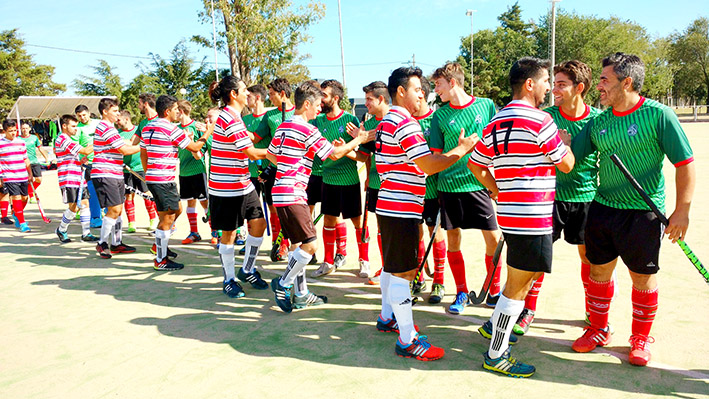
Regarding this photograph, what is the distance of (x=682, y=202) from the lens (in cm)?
329

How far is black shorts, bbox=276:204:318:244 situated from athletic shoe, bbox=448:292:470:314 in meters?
1.52

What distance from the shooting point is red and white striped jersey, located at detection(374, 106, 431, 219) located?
3623 millimetres

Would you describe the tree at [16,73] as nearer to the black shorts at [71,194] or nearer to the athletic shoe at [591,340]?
the black shorts at [71,194]

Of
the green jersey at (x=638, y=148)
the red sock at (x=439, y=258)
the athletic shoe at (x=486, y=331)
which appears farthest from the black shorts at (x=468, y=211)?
the green jersey at (x=638, y=148)

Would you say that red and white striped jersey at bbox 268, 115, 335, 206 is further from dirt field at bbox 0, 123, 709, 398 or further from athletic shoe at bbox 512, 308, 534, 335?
athletic shoe at bbox 512, 308, 534, 335

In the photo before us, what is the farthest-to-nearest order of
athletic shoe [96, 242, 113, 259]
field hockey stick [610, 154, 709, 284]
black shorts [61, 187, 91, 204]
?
1. black shorts [61, 187, 91, 204]
2. athletic shoe [96, 242, 113, 259]
3. field hockey stick [610, 154, 709, 284]

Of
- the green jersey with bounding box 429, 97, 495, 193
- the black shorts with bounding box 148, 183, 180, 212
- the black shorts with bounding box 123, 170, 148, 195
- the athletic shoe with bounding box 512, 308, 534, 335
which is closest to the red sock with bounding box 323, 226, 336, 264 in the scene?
the green jersey with bounding box 429, 97, 495, 193

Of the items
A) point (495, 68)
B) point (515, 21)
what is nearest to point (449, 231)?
point (495, 68)

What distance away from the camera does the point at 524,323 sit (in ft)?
13.8

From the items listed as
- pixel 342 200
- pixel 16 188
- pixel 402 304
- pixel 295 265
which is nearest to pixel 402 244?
pixel 402 304

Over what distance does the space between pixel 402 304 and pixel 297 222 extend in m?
1.51

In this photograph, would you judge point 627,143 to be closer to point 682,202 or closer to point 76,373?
point 682,202

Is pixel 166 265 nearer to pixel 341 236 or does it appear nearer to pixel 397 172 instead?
pixel 341 236

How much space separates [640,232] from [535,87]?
1291mm
